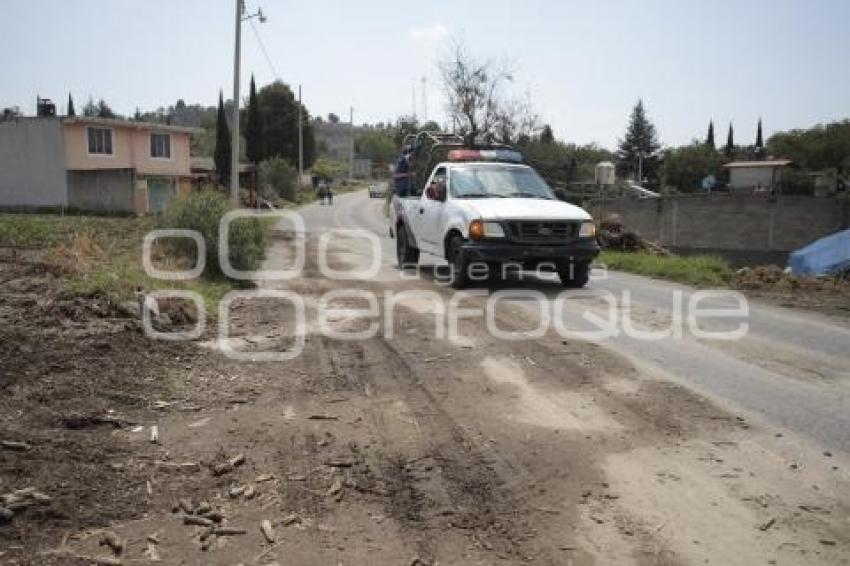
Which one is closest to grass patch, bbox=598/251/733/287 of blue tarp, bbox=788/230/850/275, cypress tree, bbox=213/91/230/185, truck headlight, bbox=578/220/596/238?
truck headlight, bbox=578/220/596/238

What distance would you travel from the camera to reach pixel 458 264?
11.0 m

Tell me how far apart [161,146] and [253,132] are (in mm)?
25209

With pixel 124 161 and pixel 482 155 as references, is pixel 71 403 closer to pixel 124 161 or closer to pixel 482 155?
pixel 482 155

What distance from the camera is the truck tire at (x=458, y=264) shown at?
35.7 feet

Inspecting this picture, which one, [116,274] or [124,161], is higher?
[124,161]

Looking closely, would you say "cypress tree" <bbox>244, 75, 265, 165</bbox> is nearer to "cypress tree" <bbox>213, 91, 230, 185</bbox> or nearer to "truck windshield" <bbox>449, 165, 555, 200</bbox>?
"cypress tree" <bbox>213, 91, 230, 185</bbox>

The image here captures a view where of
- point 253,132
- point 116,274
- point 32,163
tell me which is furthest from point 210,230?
point 253,132

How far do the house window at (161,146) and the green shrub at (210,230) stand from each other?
1412 inches

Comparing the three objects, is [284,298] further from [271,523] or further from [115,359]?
[271,523]

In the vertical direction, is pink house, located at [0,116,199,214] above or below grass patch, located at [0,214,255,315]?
above

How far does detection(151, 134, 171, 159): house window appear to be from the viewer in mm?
46406

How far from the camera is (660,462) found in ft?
14.9

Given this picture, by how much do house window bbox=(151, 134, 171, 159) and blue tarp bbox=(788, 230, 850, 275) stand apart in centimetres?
3831

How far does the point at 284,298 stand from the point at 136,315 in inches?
108
